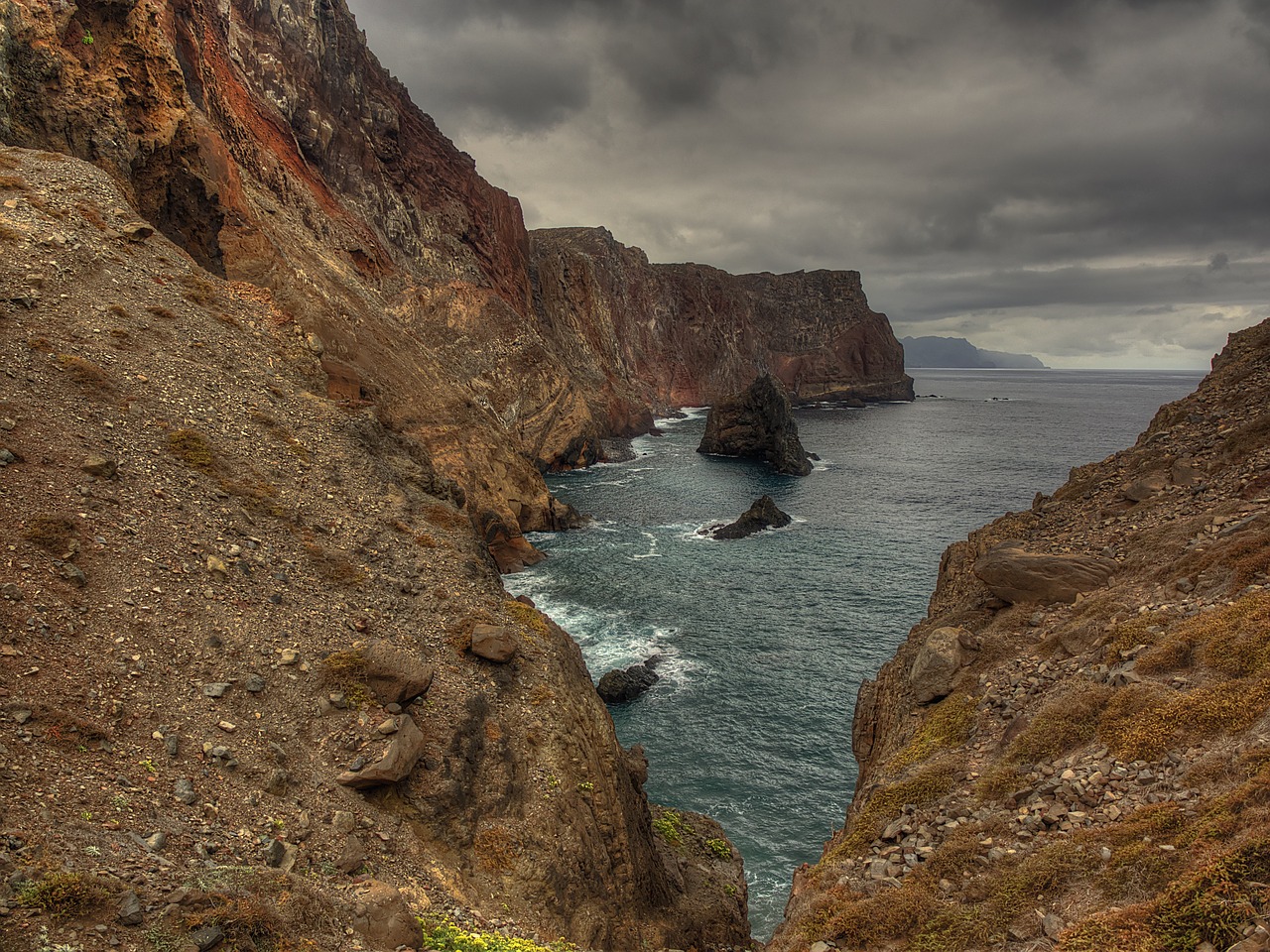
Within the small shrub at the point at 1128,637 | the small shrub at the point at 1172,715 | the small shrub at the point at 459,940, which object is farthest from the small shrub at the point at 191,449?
the small shrub at the point at 1128,637

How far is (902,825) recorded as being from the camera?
13938 mm

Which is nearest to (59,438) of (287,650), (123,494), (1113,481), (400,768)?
(123,494)

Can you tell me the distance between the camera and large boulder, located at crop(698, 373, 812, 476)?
109 metres

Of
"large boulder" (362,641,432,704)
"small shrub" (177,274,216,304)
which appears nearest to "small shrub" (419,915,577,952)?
"large boulder" (362,641,432,704)

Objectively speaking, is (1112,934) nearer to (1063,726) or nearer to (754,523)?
(1063,726)

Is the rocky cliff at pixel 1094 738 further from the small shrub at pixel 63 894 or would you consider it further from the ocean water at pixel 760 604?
the ocean water at pixel 760 604

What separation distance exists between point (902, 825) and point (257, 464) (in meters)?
20.3

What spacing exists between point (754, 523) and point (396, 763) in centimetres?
6009

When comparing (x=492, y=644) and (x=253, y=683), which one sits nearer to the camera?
(x=253, y=683)

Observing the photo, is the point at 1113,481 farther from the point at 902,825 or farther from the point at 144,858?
the point at 144,858

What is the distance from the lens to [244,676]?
14812mm

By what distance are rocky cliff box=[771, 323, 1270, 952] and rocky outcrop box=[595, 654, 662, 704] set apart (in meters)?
19.5

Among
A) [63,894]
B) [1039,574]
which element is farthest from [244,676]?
[1039,574]

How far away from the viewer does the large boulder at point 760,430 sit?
109 meters
